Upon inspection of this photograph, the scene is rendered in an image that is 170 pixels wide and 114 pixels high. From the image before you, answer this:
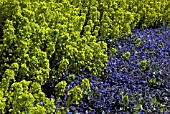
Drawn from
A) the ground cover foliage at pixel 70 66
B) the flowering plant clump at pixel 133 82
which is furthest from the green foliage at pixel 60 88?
the flowering plant clump at pixel 133 82

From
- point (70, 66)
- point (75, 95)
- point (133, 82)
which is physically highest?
point (70, 66)

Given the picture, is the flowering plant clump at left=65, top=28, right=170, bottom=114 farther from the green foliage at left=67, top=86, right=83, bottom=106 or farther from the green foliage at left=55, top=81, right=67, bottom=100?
the green foliage at left=55, top=81, right=67, bottom=100

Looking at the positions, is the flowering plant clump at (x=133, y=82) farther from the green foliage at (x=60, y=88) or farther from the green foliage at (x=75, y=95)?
the green foliage at (x=60, y=88)

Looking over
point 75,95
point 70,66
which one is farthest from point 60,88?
point 70,66

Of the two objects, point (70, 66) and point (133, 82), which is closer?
point (70, 66)

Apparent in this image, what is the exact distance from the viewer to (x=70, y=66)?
4.58 m

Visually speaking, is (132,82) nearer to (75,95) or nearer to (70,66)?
(70,66)

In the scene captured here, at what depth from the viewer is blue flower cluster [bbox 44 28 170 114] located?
13.8 feet

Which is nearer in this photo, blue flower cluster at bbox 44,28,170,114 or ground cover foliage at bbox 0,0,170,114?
ground cover foliage at bbox 0,0,170,114

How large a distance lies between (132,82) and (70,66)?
753 mm

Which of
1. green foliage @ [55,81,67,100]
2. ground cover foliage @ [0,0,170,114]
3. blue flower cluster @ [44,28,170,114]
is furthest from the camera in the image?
blue flower cluster @ [44,28,170,114]

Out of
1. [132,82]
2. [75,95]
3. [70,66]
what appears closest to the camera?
[75,95]

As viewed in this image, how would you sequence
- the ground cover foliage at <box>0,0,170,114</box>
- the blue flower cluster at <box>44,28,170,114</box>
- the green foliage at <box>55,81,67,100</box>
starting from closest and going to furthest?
the ground cover foliage at <box>0,0,170,114</box> < the green foliage at <box>55,81,67,100</box> < the blue flower cluster at <box>44,28,170,114</box>

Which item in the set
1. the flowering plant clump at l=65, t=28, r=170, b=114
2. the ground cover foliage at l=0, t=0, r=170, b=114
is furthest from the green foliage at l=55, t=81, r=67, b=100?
the flowering plant clump at l=65, t=28, r=170, b=114
